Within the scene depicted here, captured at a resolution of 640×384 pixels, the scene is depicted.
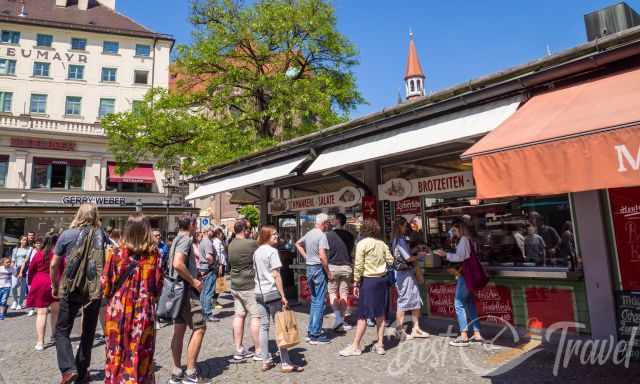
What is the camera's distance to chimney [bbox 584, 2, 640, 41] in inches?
232

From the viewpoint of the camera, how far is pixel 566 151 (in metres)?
3.49

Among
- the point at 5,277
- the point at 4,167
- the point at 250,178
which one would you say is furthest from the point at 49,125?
the point at 250,178

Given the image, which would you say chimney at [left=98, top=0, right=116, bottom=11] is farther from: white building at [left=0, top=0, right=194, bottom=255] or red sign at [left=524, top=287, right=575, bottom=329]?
red sign at [left=524, top=287, right=575, bottom=329]

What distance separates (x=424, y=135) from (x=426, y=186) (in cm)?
163

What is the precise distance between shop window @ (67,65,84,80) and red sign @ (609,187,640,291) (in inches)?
1357

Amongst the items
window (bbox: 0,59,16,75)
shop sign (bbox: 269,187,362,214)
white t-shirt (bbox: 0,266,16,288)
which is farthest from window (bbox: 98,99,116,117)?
shop sign (bbox: 269,187,362,214)

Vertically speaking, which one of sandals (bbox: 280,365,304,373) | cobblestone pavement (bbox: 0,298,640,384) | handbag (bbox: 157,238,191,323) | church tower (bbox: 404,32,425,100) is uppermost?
church tower (bbox: 404,32,425,100)

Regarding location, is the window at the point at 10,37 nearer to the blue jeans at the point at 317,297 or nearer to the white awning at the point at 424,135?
the white awning at the point at 424,135

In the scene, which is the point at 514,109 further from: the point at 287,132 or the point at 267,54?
the point at 267,54

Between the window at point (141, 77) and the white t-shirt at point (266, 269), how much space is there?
31683 millimetres

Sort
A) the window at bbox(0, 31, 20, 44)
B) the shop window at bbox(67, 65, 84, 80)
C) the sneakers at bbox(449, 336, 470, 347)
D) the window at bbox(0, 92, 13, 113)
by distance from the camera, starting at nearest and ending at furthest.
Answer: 1. the sneakers at bbox(449, 336, 470, 347)
2. the window at bbox(0, 92, 13, 113)
3. the window at bbox(0, 31, 20, 44)
4. the shop window at bbox(67, 65, 84, 80)

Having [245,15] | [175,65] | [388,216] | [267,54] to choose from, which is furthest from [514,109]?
[175,65]

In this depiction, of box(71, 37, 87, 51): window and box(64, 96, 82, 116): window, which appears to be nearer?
box(64, 96, 82, 116): window

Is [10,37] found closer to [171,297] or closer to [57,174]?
[57,174]
